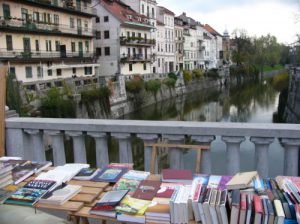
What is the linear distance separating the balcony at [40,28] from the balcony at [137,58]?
525 cm

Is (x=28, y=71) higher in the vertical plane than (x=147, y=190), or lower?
higher

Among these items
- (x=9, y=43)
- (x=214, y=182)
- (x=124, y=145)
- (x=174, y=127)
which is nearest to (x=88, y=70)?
(x=9, y=43)

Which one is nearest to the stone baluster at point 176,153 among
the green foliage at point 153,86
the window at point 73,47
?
the window at point 73,47

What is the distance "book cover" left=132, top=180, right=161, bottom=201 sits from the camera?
2.81m

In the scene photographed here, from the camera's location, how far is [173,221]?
252cm

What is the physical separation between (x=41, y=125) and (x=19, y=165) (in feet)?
3.32

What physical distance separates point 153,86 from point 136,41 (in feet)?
29.9

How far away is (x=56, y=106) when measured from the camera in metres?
24.8

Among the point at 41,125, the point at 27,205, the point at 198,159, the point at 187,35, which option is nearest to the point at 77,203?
the point at 27,205

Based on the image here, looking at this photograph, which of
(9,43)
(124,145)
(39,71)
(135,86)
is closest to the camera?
(124,145)

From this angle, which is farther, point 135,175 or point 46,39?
point 46,39

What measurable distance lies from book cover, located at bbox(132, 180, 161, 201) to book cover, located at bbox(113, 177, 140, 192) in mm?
58

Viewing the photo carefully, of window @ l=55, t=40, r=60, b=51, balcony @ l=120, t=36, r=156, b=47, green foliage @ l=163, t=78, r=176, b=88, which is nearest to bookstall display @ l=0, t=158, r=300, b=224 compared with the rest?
window @ l=55, t=40, r=60, b=51

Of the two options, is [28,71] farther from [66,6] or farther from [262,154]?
[262,154]
